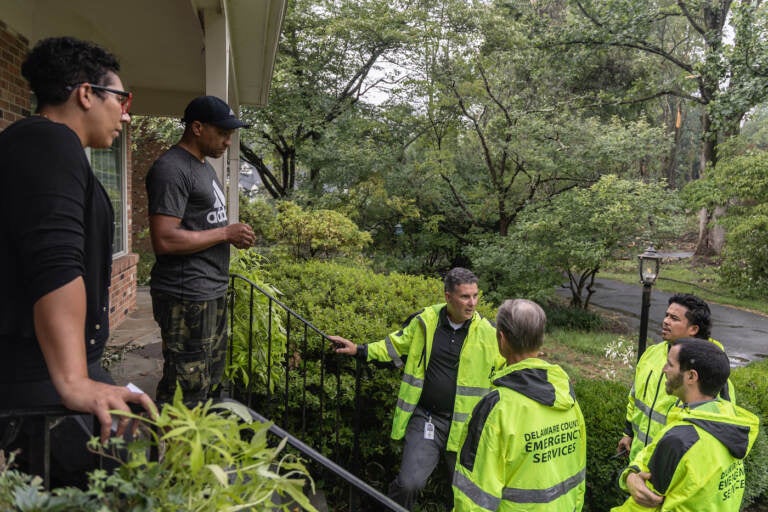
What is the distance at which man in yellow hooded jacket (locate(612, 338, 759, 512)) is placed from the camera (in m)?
2.21

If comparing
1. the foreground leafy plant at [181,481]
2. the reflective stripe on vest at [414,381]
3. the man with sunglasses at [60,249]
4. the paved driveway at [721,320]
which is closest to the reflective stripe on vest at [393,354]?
the reflective stripe on vest at [414,381]

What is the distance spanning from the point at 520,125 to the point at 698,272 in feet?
40.4

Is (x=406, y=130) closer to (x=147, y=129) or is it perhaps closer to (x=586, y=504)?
(x=147, y=129)

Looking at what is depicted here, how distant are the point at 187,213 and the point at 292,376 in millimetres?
1792

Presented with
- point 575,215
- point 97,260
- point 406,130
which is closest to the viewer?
point 97,260

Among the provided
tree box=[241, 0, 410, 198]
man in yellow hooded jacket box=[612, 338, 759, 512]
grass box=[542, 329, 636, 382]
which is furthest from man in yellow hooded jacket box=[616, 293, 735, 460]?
tree box=[241, 0, 410, 198]

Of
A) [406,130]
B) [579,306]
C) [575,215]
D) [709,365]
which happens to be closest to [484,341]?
[709,365]

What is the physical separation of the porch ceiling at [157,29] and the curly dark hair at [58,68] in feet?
6.79

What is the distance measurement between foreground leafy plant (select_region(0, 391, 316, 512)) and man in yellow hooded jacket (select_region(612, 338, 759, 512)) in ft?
6.06

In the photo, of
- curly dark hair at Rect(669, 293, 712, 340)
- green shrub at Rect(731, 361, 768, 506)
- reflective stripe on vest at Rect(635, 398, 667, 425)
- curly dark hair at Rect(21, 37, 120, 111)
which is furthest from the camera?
green shrub at Rect(731, 361, 768, 506)

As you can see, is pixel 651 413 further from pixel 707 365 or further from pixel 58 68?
pixel 58 68

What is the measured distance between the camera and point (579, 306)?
12633 mm

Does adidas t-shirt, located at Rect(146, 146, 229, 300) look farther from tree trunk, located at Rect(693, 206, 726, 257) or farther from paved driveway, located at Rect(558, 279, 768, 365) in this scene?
tree trunk, located at Rect(693, 206, 726, 257)

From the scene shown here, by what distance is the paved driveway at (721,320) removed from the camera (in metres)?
10.6
